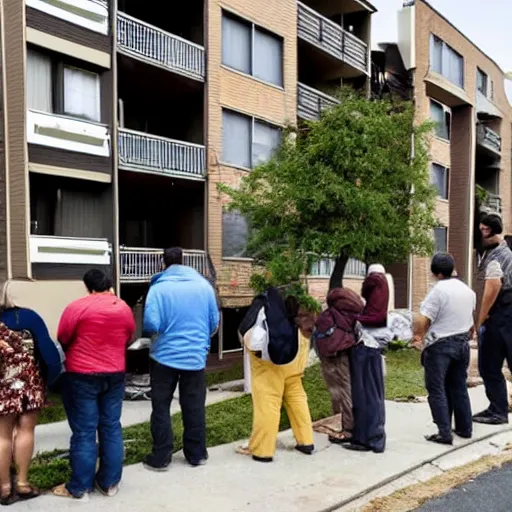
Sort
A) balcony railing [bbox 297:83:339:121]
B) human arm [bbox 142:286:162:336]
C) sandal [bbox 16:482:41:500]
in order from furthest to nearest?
balcony railing [bbox 297:83:339:121]
human arm [bbox 142:286:162:336]
sandal [bbox 16:482:41:500]

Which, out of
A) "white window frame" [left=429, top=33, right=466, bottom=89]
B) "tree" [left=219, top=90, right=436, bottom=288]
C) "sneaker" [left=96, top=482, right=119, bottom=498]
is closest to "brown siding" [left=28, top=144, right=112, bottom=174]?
"tree" [left=219, top=90, right=436, bottom=288]

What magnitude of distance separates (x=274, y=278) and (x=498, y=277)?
182 inches

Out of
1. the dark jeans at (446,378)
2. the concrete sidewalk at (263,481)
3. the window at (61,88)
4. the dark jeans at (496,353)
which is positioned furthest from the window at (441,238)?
the concrete sidewalk at (263,481)

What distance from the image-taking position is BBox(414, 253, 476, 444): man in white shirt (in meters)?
6.76

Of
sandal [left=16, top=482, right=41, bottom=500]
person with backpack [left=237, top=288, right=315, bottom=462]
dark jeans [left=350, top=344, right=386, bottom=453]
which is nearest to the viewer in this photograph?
sandal [left=16, top=482, right=41, bottom=500]

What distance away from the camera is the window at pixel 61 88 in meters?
12.6

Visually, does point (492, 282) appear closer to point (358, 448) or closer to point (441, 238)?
point (358, 448)

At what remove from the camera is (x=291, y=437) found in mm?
7109

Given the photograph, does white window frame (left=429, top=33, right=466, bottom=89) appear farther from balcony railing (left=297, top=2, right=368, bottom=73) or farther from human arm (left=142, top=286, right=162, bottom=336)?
human arm (left=142, top=286, right=162, bottom=336)

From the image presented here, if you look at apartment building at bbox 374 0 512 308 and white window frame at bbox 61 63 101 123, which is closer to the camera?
white window frame at bbox 61 63 101 123

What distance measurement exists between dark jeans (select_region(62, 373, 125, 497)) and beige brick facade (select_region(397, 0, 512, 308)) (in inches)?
797

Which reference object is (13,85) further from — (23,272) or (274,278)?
(274,278)

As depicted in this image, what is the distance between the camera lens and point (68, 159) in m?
12.8

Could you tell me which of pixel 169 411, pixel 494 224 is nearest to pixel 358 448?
pixel 169 411
